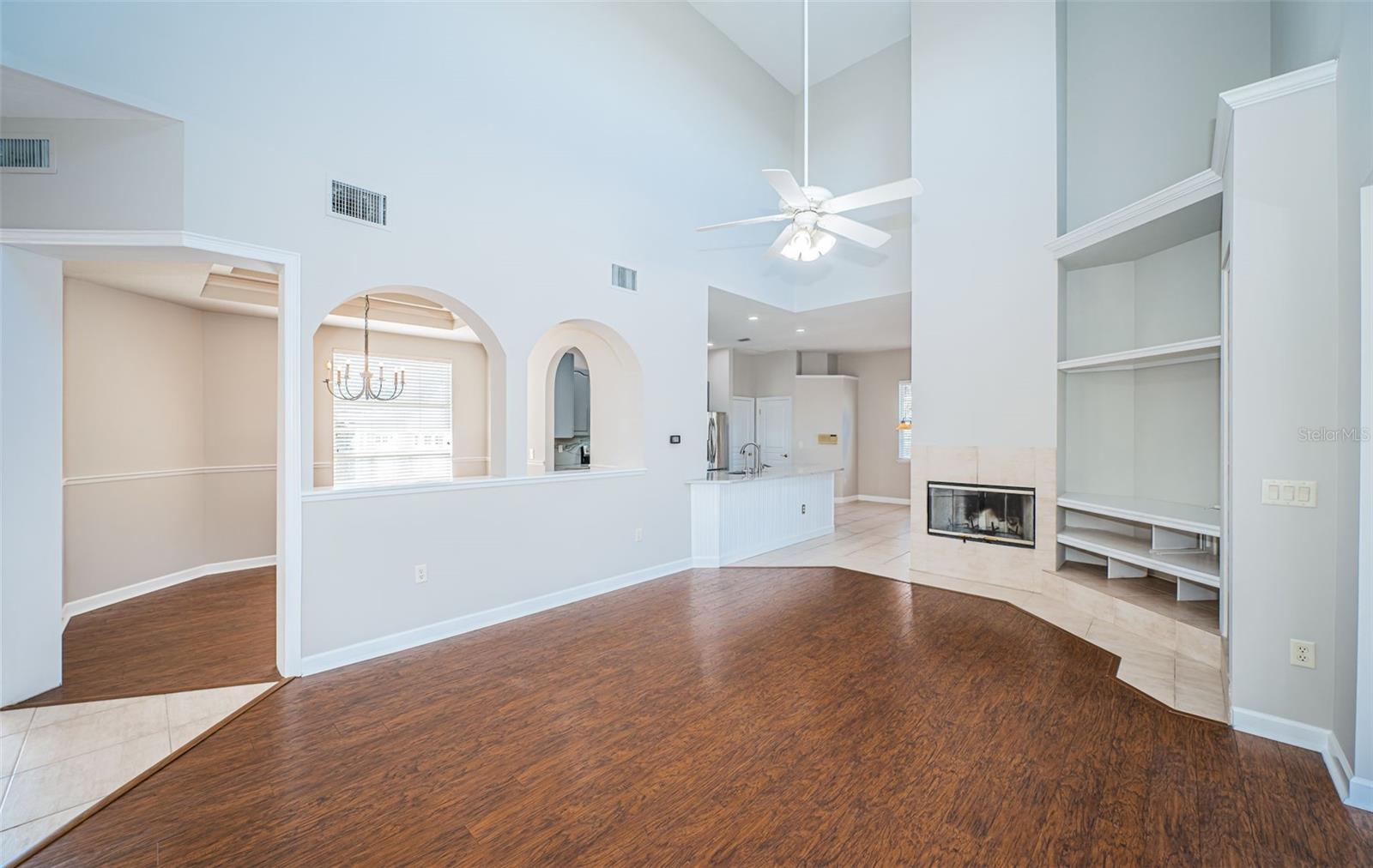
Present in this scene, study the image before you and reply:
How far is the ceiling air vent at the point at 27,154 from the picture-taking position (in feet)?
8.85

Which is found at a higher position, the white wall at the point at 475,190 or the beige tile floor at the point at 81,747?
the white wall at the point at 475,190

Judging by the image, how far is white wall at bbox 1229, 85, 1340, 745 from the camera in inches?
90.4

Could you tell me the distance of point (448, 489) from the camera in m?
3.83

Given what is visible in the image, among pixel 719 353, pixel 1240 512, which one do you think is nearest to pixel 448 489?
pixel 1240 512

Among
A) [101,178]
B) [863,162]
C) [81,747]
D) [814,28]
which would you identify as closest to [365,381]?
[101,178]

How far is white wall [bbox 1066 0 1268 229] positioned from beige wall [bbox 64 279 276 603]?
7823 millimetres

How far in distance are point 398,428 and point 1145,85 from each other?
8090 mm

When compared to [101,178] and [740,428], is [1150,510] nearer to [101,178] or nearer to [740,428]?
[101,178]

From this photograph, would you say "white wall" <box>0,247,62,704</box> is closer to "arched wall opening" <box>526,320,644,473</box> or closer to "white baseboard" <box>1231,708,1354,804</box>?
"arched wall opening" <box>526,320,644,473</box>

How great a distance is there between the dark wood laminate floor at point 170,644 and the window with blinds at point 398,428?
1.88 meters

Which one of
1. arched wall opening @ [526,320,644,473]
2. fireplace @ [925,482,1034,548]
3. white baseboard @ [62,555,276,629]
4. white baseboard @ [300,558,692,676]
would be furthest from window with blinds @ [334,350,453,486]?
fireplace @ [925,482,1034,548]

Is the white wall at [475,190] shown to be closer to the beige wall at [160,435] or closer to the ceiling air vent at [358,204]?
the ceiling air vent at [358,204]

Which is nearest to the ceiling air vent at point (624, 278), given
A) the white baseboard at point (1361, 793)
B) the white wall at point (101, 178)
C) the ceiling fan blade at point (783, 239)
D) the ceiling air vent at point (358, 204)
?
the ceiling fan blade at point (783, 239)

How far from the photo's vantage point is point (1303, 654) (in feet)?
7.75
